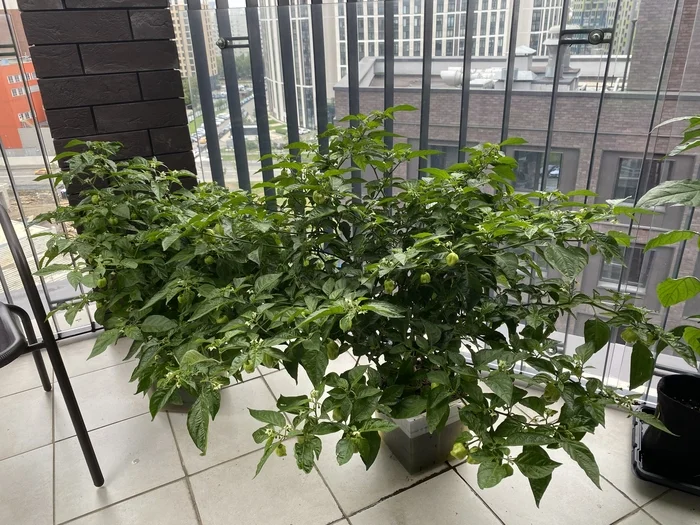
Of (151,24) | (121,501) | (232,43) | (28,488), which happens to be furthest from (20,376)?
(232,43)

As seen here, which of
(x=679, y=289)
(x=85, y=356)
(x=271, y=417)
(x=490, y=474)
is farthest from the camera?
(x=85, y=356)

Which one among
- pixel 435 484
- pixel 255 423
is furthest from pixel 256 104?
pixel 435 484

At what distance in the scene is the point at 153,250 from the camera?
1.39m

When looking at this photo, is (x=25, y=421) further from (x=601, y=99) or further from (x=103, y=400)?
(x=601, y=99)

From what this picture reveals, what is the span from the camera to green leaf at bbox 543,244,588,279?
91cm

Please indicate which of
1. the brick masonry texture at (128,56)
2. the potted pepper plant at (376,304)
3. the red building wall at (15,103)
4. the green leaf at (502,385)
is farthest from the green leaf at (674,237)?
the red building wall at (15,103)

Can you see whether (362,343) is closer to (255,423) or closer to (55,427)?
(255,423)

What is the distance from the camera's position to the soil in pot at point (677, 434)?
132 centimetres

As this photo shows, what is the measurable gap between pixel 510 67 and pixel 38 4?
64.4 inches

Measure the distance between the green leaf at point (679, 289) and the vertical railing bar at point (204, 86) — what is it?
1.78m

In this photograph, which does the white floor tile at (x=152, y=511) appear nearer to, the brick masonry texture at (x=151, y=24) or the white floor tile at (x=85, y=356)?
the white floor tile at (x=85, y=356)

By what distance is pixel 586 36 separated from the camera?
1468 millimetres

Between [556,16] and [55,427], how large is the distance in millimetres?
2176

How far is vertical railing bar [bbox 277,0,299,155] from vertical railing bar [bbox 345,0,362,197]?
0.25 metres
